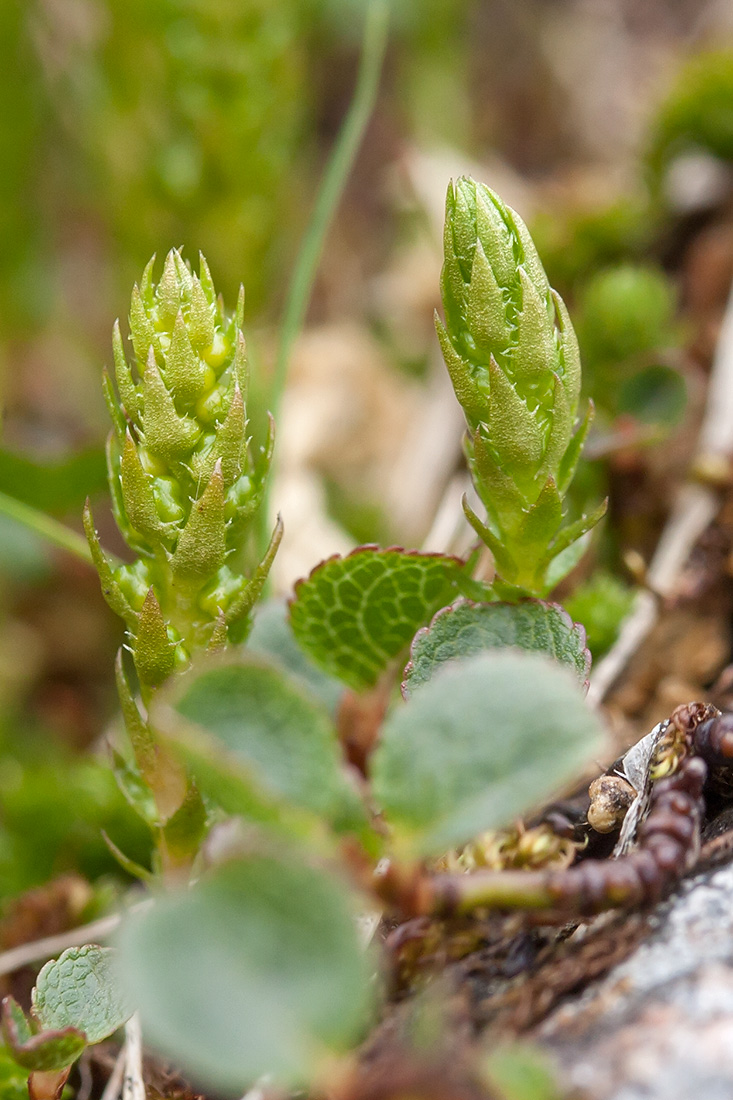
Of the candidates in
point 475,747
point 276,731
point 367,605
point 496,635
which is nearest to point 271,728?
point 276,731

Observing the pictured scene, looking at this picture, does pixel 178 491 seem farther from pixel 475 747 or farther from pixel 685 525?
pixel 685 525

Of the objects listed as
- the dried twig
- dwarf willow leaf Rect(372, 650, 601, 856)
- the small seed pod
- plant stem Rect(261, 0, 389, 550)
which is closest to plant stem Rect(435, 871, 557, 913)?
dwarf willow leaf Rect(372, 650, 601, 856)

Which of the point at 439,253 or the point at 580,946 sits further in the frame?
the point at 439,253

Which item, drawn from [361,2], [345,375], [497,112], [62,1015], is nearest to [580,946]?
[62,1015]

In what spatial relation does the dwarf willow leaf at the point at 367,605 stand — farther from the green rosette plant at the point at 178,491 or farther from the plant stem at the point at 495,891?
the plant stem at the point at 495,891

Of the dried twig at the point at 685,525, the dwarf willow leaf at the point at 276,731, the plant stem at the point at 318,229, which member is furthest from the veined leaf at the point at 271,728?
the plant stem at the point at 318,229

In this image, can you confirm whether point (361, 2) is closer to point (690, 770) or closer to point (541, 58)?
point (541, 58)
